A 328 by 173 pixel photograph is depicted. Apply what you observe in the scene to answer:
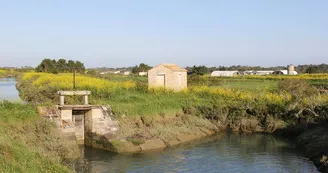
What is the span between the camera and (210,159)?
60.8ft

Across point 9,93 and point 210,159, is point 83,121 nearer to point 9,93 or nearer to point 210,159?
point 210,159

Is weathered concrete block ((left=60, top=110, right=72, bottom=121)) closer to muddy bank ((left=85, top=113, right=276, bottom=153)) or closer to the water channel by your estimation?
muddy bank ((left=85, top=113, right=276, bottom=153))

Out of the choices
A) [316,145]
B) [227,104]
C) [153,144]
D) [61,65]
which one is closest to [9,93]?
[227,104]

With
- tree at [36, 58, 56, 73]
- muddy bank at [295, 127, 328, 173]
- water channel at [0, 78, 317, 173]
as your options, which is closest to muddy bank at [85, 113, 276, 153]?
water channel at [0, 78, 317, 173]

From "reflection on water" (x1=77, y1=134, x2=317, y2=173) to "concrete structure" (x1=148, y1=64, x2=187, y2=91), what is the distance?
28.2 ft

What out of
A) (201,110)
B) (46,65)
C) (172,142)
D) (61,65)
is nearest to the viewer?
(172,142)

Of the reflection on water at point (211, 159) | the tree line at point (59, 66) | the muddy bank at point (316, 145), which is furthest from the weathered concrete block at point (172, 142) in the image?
the tree line at point (59, 66)

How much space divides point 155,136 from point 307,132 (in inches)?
327

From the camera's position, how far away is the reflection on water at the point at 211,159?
16.9m

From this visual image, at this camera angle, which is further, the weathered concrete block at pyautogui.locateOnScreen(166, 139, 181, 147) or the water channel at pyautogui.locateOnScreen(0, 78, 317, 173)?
the weathered concrete block at pyautogui.locateOnScreen(166, 139, 181, 147)

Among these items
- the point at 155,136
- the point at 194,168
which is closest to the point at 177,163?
the point at 194,168

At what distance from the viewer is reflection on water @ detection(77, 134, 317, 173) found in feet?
55.5

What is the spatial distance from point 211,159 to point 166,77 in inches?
514

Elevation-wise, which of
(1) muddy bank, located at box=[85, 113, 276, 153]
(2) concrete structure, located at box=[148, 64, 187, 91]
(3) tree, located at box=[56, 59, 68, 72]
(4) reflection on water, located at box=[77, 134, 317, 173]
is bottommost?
(4) reflection on water, located at box=[77, 134, 317, 173]
